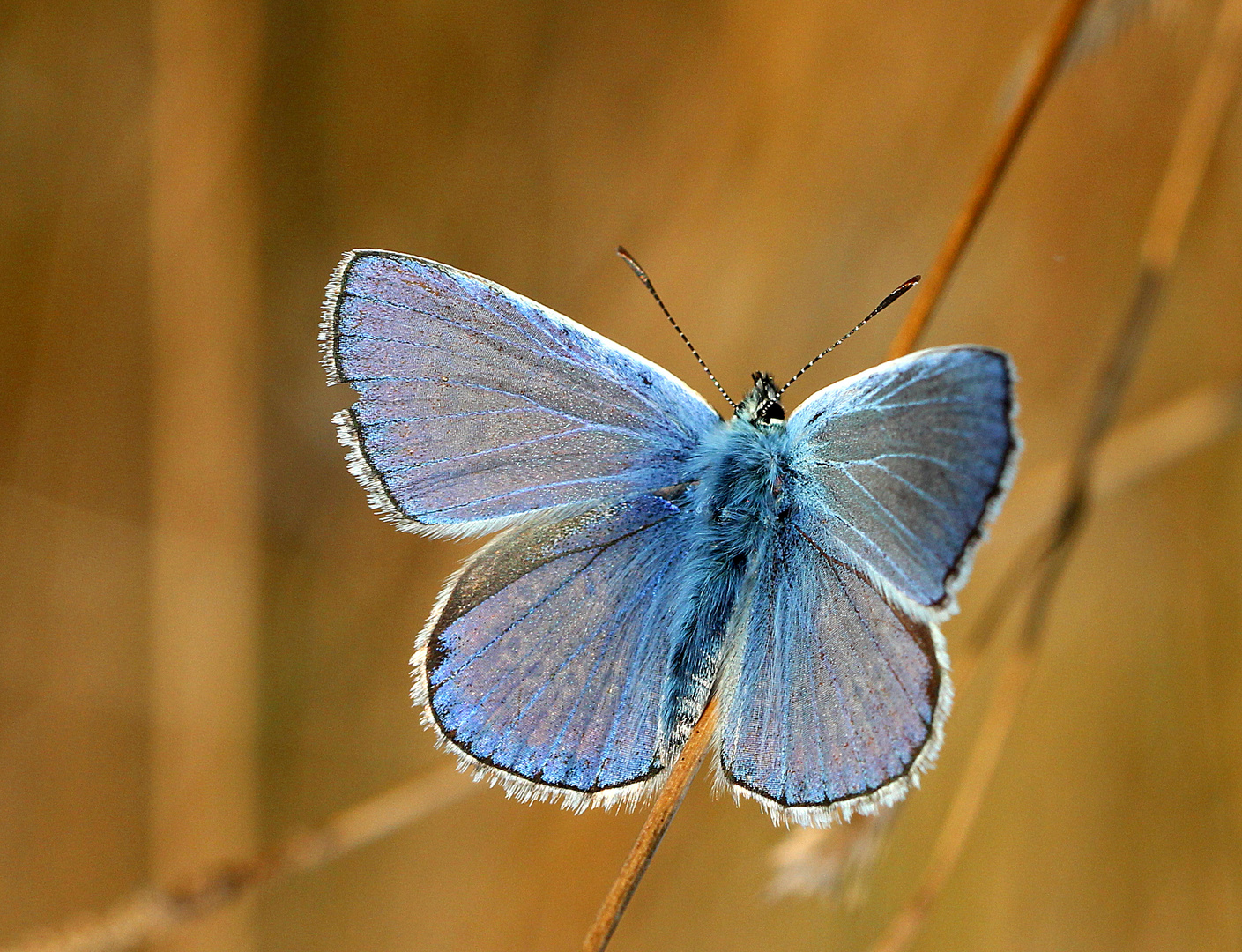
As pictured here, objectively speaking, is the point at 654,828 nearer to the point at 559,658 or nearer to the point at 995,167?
the point at 559,658

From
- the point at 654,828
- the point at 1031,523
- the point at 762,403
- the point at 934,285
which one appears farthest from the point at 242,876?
the point at 1031,523

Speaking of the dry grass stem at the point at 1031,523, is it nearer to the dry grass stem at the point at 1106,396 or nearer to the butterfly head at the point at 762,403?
the dry grass stem at the point at 1106,396

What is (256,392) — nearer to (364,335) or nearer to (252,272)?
(252,272)

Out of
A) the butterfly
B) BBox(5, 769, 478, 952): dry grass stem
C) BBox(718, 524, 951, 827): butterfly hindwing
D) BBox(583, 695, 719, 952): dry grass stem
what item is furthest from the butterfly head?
BBox(5, 769, 478, 952): dry grass stem

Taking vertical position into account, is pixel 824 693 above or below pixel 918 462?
below

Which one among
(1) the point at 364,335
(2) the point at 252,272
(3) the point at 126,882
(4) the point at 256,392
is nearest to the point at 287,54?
(2) the point at 252,272
